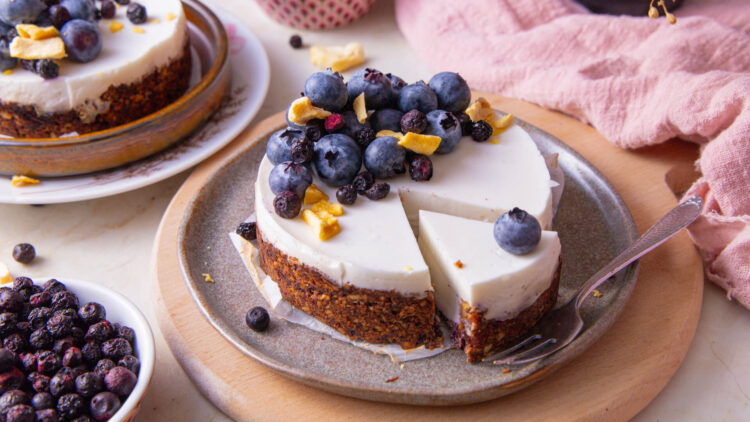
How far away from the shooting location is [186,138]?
272 centimetres

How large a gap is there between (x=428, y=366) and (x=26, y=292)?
46.3 inches

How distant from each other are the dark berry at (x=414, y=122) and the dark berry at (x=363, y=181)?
202 mm

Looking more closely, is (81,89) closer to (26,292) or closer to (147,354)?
(26,292)

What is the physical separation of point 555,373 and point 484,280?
0.37 m

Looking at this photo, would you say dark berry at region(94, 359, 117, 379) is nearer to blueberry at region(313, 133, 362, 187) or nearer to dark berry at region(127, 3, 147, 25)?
blueberry at region(313, 133, 362, 187)

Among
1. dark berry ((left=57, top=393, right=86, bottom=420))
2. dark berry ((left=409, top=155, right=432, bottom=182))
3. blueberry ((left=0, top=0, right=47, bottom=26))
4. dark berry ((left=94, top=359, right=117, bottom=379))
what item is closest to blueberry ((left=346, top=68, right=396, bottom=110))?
dark berry ((left=409, top=155, right=432, bottom=182))

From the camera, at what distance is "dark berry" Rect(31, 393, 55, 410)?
1586 millimetres

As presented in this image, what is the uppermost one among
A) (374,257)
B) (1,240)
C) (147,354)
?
(374,257)

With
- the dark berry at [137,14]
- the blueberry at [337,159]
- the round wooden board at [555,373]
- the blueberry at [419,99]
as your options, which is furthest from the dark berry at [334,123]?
the dark berry at [137,14]

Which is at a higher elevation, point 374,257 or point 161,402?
point 374,257

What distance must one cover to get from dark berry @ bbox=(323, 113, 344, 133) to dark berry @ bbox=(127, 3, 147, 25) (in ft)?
4.06

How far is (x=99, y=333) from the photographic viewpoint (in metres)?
1.77

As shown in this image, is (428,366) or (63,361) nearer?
(63,361)

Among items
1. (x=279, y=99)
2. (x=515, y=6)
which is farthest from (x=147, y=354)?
(x=515, y=6)
